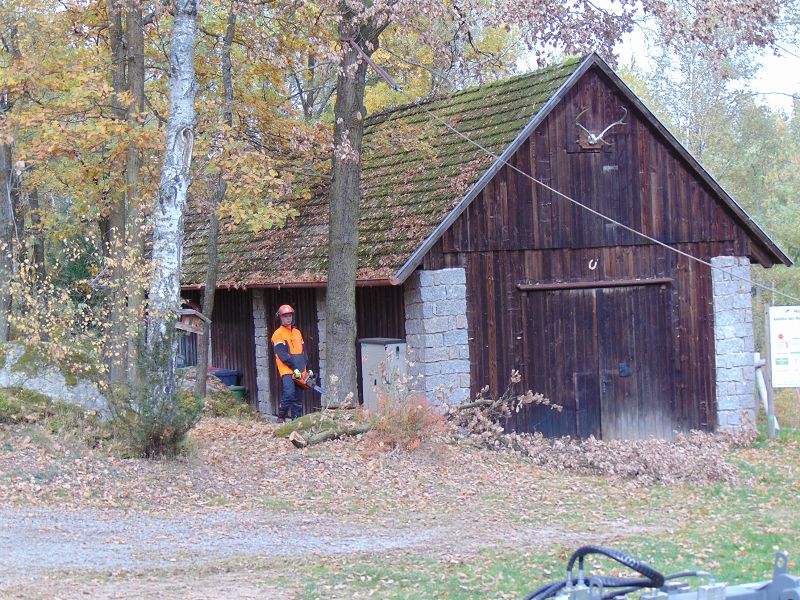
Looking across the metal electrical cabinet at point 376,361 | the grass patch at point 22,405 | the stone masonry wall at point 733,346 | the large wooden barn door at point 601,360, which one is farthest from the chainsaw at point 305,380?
the stone masonry wall at point 733,346

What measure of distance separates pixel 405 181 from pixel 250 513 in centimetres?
807

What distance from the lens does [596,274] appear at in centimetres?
1634

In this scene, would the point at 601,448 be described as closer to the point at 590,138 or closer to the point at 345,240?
the point at 345,240

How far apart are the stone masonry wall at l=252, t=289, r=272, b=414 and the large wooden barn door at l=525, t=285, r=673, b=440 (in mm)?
5830

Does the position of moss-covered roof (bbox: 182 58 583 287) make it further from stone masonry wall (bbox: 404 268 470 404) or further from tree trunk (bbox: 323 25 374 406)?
stone masonry wall (bbox: 404 268 470 404)

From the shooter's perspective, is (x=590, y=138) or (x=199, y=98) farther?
(x=199, y=98)

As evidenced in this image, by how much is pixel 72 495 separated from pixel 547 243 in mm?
8199

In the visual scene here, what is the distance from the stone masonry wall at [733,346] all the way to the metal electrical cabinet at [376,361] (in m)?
5.29

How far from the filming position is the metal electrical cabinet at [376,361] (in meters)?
14.9

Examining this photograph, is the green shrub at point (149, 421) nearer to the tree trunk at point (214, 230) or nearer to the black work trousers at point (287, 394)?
the black work trousers at point (287, 394)

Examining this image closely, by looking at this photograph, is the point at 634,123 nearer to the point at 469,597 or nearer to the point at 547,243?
the point at 547,243

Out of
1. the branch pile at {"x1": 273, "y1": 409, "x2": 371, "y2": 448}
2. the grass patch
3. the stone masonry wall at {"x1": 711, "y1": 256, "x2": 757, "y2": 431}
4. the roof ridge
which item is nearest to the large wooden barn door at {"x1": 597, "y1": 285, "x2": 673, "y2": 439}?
the stone masonry wall at {"x1": 711, "y1": 256, "x2": 757, "y2": 431}

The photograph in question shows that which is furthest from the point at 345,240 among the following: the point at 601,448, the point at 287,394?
the point at 601,448

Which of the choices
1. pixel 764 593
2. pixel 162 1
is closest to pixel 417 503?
pixel 764 593
